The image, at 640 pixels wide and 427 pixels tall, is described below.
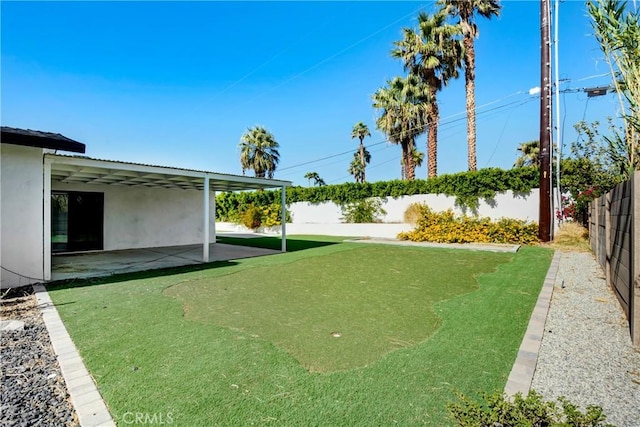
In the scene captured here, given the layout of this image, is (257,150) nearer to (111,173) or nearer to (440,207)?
(440,207)

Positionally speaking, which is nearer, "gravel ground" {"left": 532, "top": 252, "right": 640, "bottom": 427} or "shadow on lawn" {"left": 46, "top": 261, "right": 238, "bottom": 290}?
"gravel ground" {"left": 532, "top": 252, "right": 640, "bottom": 427}

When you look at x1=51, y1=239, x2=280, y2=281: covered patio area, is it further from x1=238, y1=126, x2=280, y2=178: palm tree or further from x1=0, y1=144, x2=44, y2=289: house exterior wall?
x1=238, y1=126, x2=280, y2=178: palm tree

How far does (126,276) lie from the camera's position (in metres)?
7.23

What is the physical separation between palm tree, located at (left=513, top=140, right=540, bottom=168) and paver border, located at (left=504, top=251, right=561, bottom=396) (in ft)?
83.4

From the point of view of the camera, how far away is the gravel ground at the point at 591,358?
7.77ft

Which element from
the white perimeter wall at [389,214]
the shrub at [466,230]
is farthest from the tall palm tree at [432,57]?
the shrub at [466,230]

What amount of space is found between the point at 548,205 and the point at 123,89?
18.3 m

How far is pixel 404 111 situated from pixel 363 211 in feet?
21.8

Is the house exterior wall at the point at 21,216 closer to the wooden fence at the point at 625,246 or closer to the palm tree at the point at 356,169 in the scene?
the wooden fence at the point at 625,246

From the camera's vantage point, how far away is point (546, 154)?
38.1 ft

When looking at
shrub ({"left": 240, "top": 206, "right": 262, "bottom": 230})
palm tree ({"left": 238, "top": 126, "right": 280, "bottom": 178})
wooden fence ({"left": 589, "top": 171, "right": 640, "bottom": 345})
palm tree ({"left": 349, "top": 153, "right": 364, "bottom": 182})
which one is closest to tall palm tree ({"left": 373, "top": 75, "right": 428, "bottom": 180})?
shrub ({"left": 240, "top": 206, "right": 262, "bottom": 230})

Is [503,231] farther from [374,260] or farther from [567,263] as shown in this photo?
[374,260]

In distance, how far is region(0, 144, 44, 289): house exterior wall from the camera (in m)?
6.11

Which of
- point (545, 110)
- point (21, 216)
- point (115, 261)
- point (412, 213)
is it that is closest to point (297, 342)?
point (21, 216)
